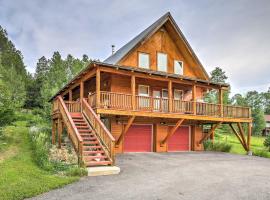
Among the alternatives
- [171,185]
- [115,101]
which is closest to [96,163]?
[171,185]

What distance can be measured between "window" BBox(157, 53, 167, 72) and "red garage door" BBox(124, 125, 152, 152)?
4.68m

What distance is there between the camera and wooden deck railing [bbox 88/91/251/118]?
1573 cm

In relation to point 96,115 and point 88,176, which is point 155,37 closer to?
point 96,115

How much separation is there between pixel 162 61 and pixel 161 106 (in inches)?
201

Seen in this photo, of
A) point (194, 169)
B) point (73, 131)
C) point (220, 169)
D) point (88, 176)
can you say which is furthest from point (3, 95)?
point (220, 169)

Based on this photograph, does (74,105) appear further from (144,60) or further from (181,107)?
(181,107)

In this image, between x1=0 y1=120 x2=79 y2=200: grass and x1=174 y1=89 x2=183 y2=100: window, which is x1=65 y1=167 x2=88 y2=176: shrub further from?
x1=174 y1=89 x2=183 y2=100: window

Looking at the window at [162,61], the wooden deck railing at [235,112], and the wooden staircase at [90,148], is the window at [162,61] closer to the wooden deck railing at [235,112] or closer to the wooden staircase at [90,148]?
the wooden deck railing at [235,112]

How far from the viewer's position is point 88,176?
990 cm

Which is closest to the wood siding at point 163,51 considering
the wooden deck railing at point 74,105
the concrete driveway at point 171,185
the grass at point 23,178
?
the wooden deck railing at point 74,105

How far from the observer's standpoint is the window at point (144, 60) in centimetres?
1998

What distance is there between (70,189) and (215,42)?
77.2 feet

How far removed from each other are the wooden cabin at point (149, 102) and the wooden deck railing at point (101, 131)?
6cm

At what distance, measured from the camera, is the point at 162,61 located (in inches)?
826
